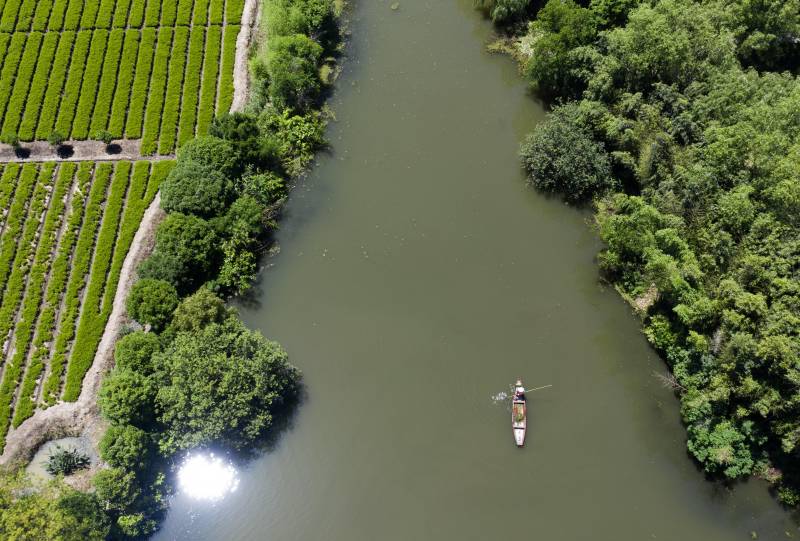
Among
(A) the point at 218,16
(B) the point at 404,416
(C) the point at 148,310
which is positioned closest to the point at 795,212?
(B) the point at 404,416

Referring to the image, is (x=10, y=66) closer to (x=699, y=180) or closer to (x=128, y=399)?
(x=128, y=399)

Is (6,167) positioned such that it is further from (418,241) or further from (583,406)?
(583,406)

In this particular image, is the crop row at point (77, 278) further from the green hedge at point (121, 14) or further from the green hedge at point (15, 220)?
the green hedge at point (121, 14)

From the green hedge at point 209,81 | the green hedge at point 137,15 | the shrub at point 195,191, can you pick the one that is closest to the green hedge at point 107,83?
the green hedge at point 137,15

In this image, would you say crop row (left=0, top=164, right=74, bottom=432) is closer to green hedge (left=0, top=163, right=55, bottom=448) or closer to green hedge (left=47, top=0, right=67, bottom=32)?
green hedge (left=0, top=163, right=55, bottom=448)

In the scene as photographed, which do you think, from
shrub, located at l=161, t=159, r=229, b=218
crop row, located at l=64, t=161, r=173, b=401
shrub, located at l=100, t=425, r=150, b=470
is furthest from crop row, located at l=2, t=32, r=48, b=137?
shrub, located at l=100, t=425, r=150, b=470

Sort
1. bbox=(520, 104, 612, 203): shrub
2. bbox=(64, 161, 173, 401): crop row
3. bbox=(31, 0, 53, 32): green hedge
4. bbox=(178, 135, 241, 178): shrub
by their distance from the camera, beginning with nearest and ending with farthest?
1. bbox=(64, 161, 173, 401): crop row
2. bbox=(178, 135, 241, 178): shrub
3. bbox=(520, 104, 612, 203): shrub
4. bbox=(31, 0, 53, 32): green hedge

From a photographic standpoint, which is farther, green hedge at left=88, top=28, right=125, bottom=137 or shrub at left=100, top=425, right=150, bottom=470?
green hedge at left=88, top=28, right=125, bottom=137
